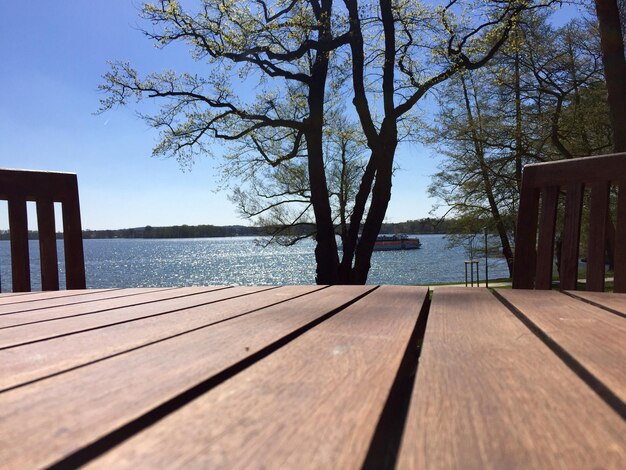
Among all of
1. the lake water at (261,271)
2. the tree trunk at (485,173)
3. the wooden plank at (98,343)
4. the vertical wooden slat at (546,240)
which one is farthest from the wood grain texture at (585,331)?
the tree trunk at (485,173)

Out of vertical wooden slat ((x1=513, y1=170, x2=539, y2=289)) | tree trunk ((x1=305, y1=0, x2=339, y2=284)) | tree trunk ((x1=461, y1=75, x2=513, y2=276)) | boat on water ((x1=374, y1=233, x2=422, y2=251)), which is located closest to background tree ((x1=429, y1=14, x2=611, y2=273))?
tree trunk ((x1=461, y1=75, x2=513, y2=276))

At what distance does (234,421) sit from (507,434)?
0.97 ft

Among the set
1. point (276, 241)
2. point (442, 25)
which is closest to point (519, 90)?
point (442, 25)

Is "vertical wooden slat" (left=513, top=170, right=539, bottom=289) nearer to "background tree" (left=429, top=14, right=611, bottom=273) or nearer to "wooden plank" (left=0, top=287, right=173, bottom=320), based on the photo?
"wooden plank" (left=0, top=287, right=173, bottom=320)

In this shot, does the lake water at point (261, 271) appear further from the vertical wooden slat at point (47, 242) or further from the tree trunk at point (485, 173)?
the vertical wooden slat at point (47, 242)

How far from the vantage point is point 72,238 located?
7.78 feet

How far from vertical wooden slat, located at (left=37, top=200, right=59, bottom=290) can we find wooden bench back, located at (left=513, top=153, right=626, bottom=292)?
214cm

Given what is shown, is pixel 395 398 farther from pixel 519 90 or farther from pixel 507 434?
pixel 519 90

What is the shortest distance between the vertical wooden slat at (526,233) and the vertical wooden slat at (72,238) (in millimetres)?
2074

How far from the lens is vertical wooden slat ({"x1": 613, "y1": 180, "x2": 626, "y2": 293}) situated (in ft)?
5.71

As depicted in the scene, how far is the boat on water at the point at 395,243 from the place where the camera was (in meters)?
64.2

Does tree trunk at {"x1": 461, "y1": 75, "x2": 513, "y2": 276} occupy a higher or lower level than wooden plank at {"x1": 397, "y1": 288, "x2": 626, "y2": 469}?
higher

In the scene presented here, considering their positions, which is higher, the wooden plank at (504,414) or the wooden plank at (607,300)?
the wooden plank at (504,414)

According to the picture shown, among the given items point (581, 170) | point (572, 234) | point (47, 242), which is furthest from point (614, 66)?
point (47, 242)
